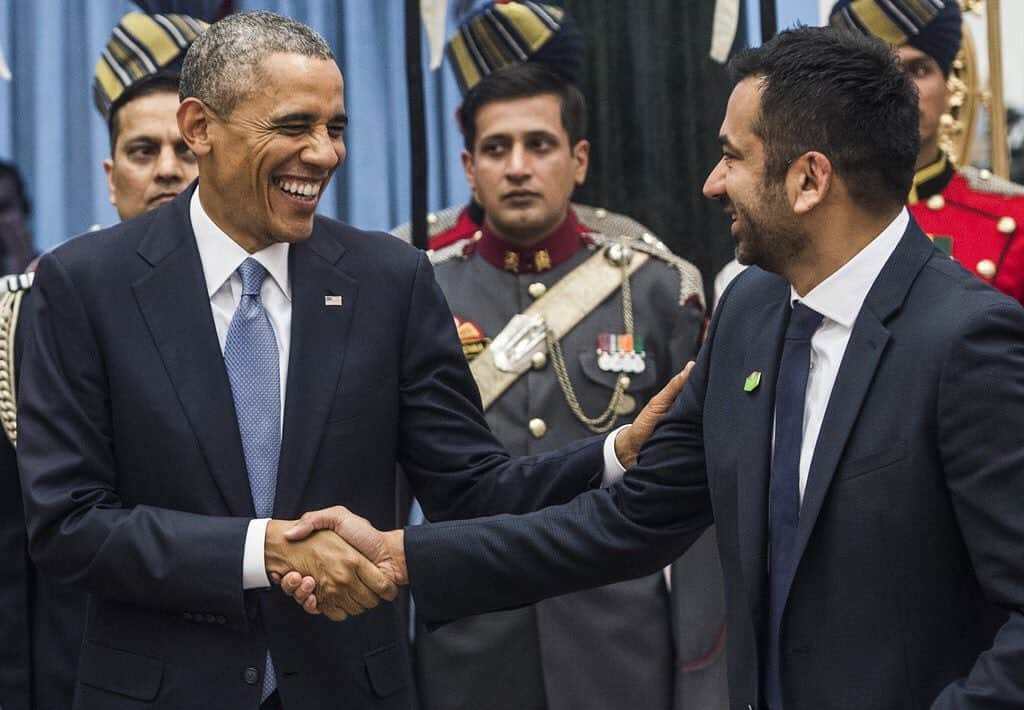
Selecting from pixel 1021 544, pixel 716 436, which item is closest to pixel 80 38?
pixel 716 436

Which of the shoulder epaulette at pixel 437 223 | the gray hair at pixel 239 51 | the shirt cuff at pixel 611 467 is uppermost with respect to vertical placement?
the gray hair at pixel 239 51

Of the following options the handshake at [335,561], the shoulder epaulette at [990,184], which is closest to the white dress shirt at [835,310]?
the handshake at [335,561]

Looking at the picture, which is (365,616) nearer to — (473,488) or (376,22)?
(473,488)

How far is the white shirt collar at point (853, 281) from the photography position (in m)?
2.78

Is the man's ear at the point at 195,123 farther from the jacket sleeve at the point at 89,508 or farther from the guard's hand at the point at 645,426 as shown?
the guard's hand at the point at 645,426

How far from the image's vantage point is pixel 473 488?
3.47m

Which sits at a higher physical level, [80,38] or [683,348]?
[80,38]

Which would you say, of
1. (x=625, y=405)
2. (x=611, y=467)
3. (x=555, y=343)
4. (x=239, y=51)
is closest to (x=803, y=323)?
(x=611, y=467)

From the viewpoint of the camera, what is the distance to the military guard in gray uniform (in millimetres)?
4316

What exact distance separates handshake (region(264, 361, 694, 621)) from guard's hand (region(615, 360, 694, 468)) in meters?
0.07

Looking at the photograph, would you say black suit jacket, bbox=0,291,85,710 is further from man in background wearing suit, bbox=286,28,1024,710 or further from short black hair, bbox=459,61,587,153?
short black hair, bbox=459,61,587,153

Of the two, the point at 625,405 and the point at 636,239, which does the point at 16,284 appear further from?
the point at 636,239

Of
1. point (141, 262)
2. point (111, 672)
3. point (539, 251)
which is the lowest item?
point (111, 672)

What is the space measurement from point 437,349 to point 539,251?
1354 mm
